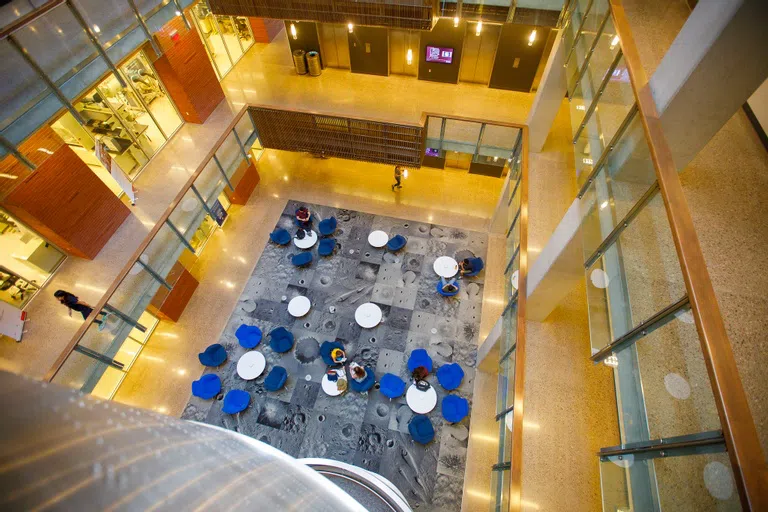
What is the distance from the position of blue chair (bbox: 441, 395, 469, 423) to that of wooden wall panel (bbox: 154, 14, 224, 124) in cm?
1003

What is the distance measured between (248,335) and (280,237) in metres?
3.18

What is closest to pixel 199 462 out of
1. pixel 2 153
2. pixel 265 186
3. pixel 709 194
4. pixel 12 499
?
pixel 12 499

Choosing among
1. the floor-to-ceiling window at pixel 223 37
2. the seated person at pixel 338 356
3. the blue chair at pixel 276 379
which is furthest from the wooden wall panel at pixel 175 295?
the floor-to-ceiling window at pixel 223 37

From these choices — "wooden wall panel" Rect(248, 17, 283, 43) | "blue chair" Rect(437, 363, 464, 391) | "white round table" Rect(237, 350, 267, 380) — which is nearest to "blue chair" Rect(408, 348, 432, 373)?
"blue chair" Rect(437, 363, 464, 391)

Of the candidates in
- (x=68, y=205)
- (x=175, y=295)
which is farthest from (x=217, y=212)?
(x=68, y=205)

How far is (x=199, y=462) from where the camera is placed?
0.87m

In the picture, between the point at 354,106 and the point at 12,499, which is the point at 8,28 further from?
the point at 12,499

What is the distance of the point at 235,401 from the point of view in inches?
366

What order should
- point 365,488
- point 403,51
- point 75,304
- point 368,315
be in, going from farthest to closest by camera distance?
point 403,51 → point 368,315 → point 75,304 → point 365,488

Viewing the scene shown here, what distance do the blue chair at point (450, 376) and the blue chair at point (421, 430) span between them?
91 centimetres

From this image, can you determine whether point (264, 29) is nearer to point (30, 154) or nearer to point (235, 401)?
point (30, 154)

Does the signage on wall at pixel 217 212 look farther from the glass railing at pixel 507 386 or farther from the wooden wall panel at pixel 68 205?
the glass railing at pixel 507 386

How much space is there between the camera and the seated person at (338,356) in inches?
384

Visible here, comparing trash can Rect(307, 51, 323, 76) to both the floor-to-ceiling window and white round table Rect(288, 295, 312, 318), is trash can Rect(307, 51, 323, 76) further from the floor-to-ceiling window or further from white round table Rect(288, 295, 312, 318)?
white round table Rect(288, 295, 312, 318)
